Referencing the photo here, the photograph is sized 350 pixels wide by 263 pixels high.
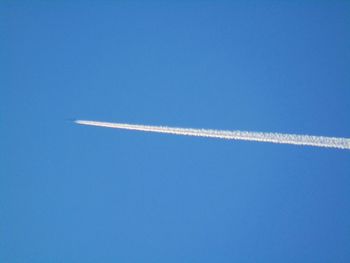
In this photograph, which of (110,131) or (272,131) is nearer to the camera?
(272,131)

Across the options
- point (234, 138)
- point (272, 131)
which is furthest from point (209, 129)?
point (272, 131)

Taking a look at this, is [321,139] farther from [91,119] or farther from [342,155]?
[91,119]

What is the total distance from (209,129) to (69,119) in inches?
25.0

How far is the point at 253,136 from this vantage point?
1.34 m

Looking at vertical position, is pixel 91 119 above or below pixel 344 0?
below

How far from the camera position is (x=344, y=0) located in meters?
1.28

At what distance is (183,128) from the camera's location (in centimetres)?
138

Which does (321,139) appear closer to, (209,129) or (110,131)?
(209,129)

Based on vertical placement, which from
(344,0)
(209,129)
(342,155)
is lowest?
(342,155)

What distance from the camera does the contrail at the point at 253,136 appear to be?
129 cm

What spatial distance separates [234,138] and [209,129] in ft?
0.37

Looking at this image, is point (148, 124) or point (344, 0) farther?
point (148, 124)

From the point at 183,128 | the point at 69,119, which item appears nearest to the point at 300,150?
the point at 183,128

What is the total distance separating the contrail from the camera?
4.24 feet
